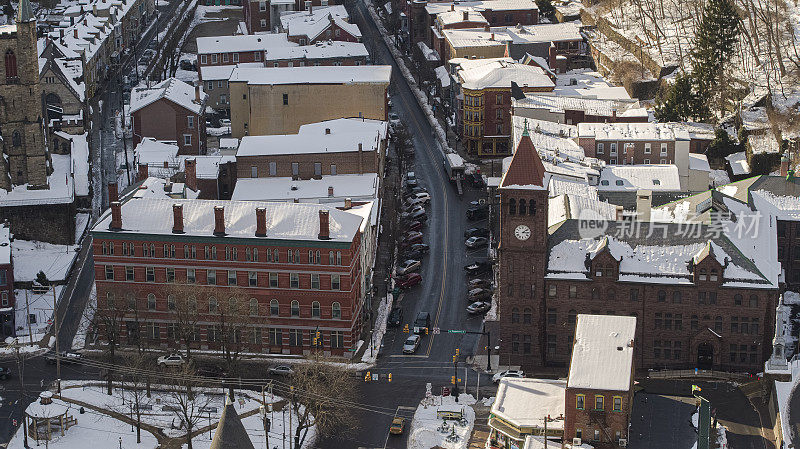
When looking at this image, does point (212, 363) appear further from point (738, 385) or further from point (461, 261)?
point (738, 385)

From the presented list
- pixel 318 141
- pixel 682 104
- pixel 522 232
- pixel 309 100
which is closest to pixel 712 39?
pixel 682 104

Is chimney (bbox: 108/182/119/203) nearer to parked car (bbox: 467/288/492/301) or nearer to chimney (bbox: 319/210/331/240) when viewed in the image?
chimney (bbox: 319/210/331/240)

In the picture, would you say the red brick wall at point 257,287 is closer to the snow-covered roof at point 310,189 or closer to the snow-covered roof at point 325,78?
the snow-covered roof at point 310,189

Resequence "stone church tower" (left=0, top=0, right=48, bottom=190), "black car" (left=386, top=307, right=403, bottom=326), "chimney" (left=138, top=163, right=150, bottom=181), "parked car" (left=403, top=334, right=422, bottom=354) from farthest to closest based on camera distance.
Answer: "chimney" (left=138, top=163, right=150, bottom=181) < "stone church tower" (left=0, top=0, right=48, bottom=190) < "black car" (left=386, top=307, right=403, bottom=326) < "parked car" (left=403, top=334, right=422, bottom=354)

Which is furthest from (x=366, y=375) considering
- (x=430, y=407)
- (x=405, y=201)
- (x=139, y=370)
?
(x=405, y=201)

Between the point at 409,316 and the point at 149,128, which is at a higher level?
the point at 149,128

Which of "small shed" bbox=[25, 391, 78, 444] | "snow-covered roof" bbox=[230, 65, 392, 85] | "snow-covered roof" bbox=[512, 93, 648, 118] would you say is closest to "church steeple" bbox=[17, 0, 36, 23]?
"snow-covered roof" bbox=[230, 65, 392, 85]

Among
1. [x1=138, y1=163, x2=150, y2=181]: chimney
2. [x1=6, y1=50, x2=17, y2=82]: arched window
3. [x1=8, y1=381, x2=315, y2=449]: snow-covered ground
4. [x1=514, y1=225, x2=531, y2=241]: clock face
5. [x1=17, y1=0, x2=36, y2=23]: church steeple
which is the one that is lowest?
[x1=8, y1=381, x2=315, y2=449]: snow-covered ground
